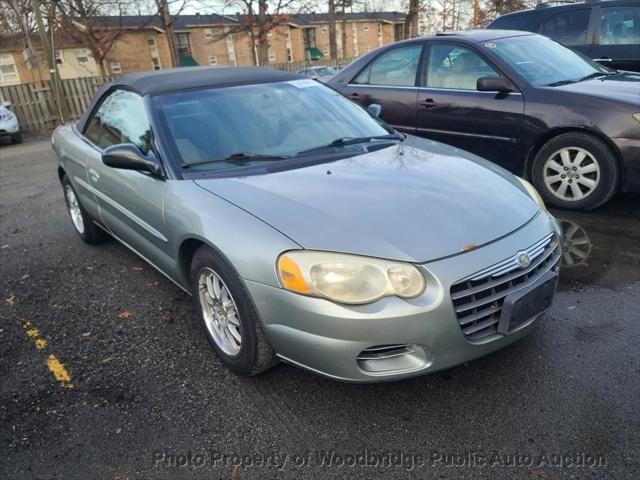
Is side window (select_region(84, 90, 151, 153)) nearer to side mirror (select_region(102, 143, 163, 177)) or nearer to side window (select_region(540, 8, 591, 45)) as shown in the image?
side mirror (select_region(102, 143, 163, 177))

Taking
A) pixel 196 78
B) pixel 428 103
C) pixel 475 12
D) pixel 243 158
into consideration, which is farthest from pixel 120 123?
pixel 475 12

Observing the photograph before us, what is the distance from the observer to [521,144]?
15.6 feet

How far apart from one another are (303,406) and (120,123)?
2.50 metres

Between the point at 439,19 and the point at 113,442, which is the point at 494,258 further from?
the point at 439,19

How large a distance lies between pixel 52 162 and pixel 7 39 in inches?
1051

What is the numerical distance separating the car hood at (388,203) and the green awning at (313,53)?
49.5m

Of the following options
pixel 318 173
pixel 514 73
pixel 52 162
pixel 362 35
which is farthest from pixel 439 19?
pixel 318 173

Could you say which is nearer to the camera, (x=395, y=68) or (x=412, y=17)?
(x=395, y=68)

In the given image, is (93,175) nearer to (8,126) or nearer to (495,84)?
(495,84)

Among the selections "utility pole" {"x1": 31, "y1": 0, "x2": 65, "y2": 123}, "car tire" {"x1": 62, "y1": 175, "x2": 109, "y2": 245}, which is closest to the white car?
"utility pole" {"x1": 31, "y1": 0, "x2": 65, "y2": 123}

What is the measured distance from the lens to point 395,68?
572cm

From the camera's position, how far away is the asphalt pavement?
204 cm

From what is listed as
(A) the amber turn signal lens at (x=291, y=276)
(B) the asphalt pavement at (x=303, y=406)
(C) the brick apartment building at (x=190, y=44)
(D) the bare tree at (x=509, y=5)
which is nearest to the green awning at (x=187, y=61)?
(C) the brick apartment building at (x=190, y=44)

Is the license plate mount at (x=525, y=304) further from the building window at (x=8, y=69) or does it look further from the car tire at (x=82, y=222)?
the building window at (x=8, y=69)
